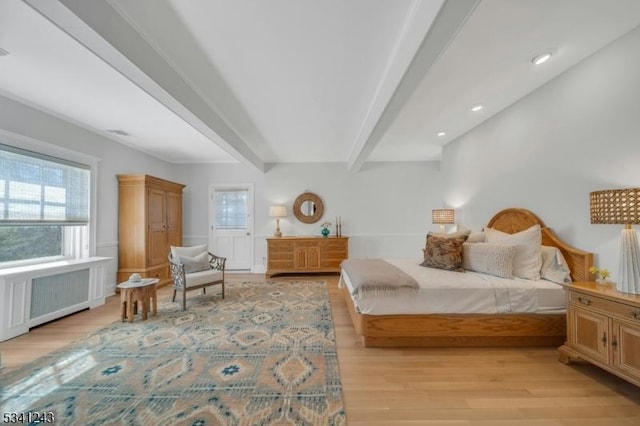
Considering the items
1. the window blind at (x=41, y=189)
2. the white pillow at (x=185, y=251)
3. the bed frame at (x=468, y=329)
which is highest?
the window blind at (x=41, y=189)

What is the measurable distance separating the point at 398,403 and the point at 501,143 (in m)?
3.31

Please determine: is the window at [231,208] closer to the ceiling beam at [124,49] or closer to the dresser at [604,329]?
the ceiling beam at [124,49]

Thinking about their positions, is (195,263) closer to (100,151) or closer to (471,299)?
(100,151)

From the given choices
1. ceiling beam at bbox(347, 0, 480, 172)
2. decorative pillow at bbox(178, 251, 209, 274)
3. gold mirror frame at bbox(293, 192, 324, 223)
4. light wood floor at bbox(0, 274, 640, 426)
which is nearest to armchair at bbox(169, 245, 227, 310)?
decorative pillow at bbox(178, 251, 209, 274)

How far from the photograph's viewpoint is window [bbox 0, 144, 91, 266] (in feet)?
9.05

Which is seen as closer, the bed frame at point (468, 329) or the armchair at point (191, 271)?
the bed frame at point (468, 329)

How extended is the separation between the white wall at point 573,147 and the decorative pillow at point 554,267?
0.62 ft

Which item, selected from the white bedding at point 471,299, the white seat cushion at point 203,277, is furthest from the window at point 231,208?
the white bedding at point 471,299

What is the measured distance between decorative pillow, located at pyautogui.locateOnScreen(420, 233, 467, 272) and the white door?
4012 mm

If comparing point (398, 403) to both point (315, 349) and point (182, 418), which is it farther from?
point (182, 418)

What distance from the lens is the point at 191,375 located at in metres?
1.97

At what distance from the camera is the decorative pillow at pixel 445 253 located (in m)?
2.89

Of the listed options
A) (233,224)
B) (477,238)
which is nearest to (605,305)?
(477,238)

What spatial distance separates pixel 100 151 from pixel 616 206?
236 inches
